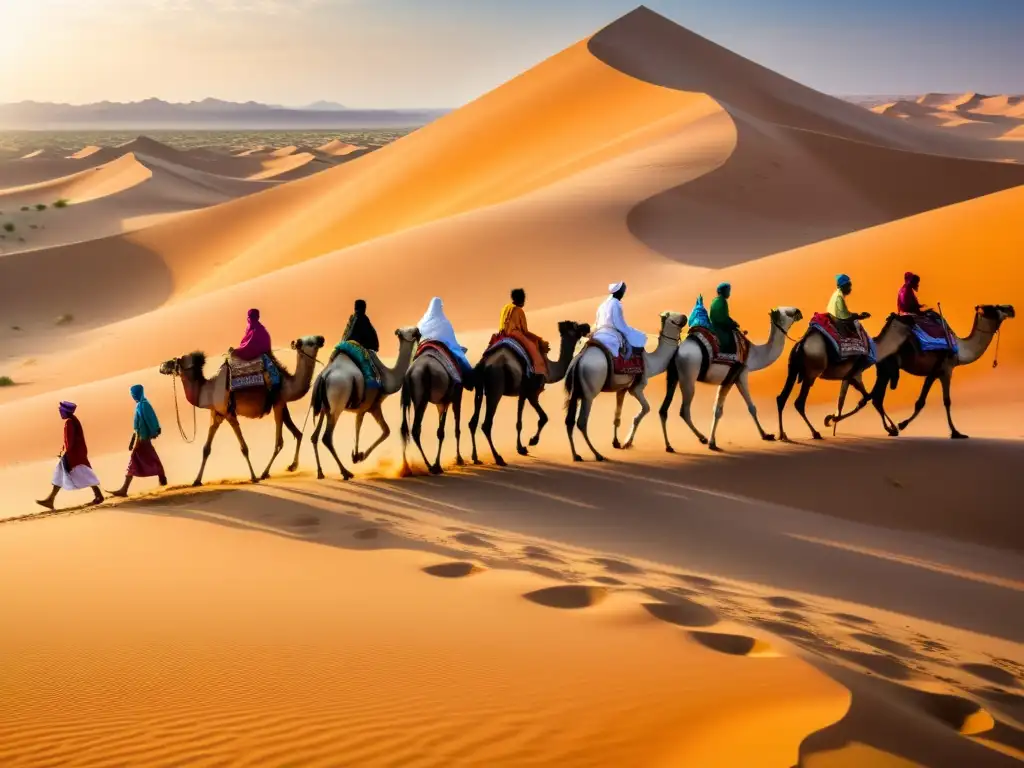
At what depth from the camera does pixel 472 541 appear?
351 inches

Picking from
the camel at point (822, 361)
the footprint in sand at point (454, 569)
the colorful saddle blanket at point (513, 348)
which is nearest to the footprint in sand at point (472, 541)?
the footprint in sand at point (454, 569)

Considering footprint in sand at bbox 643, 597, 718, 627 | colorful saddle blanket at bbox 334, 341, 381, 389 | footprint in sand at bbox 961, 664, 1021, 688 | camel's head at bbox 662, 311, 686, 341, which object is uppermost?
camel's head at bbox 662, 311, 686, 341

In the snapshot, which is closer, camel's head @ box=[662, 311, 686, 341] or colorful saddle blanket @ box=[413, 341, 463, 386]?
colorful saddle blanket @ box=[413, 341, 463, 386]

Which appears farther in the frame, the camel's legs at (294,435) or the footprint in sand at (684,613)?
the camel's legs at (294,435)

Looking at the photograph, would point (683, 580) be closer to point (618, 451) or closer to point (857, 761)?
point (857, 761)

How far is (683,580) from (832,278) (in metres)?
13.5

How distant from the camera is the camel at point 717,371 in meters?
12.8

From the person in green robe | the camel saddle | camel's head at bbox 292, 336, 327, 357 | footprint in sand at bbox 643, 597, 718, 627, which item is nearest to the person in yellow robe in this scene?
the camel saddle

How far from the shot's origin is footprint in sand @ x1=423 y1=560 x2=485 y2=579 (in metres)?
7.86

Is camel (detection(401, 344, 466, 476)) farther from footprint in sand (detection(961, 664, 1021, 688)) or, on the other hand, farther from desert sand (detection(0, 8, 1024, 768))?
footprint in sand (detection(961, 664, 1021, 688))

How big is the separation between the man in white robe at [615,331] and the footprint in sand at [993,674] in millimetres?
6289

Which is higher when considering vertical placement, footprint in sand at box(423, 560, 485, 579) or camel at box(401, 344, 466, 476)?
camel at box(401, 344, 466, 476)

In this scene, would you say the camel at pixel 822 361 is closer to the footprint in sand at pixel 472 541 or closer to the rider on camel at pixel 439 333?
the rider on camel at pixel 439 333

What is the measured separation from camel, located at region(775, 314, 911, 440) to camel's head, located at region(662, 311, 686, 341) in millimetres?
1606
